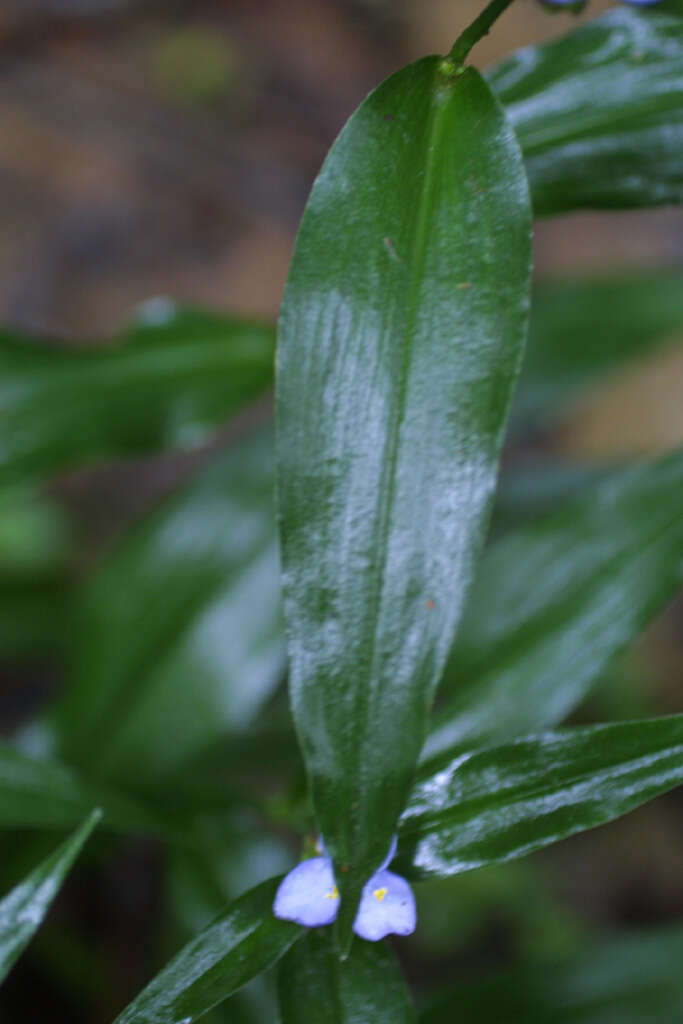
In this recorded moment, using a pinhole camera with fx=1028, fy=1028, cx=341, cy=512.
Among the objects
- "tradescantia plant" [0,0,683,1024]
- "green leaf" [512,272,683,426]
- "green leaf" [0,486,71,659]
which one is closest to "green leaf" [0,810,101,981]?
"tradescantia plant" [0,0,683,1024]

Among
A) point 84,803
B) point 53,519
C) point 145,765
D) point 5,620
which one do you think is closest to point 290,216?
point 53,519

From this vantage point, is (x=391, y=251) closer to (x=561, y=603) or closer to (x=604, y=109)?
(x=604, y=109)

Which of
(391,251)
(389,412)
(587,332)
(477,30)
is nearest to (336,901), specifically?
(389,412)

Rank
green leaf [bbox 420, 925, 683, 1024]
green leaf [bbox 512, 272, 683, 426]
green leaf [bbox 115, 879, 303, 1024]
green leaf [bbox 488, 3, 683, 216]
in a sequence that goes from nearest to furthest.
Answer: green leaf [bbox 115, 879, 303, 1024] → green leaf [bbox 488, 3, 683, 216] → green leaf [bbox 420, 925, 683, 1024] → green leaf [bbox 512, 272, 683, 426]

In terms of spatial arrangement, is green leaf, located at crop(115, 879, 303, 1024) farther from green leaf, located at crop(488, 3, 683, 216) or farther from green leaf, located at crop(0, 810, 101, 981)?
green leaf, located at crop(488, 3, 683, 216)

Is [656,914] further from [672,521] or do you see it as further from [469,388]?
[469,388]

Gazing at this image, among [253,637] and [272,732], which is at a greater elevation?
[253,637]

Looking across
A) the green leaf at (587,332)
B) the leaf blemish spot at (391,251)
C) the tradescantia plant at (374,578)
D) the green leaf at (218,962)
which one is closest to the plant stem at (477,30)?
the tradescantia plant at (374,578)
